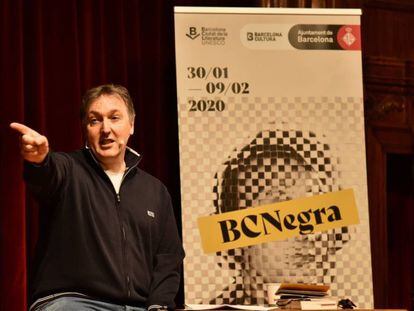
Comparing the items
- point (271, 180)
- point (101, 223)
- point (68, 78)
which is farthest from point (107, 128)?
point (68, 78)

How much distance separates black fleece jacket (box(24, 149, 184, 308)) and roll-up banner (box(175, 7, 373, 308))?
2.89ft

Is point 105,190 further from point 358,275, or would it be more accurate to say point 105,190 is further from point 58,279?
point 358,275

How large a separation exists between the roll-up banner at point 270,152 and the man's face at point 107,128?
947 mm

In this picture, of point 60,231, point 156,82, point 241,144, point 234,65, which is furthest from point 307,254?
point 60,231

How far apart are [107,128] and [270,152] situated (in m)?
1.22

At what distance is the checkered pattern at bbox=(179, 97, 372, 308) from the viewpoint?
344 cm

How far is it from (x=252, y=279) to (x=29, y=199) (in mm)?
1086

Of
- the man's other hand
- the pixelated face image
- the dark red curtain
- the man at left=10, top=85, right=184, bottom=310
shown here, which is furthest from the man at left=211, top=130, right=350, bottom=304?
the man's other hand

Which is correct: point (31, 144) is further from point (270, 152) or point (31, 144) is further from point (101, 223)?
point (270, 152)

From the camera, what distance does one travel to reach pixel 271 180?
3.52 metres

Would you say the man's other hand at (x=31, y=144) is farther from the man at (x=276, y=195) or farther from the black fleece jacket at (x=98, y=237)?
the man at (x=276, y=195)

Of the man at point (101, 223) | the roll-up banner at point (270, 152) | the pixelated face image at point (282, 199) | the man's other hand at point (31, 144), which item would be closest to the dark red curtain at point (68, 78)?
the roll-up banner at point (270, 152)

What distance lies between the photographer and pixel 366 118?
13.6ft

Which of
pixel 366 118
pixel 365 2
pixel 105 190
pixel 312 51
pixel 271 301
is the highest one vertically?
pixel 365 2
